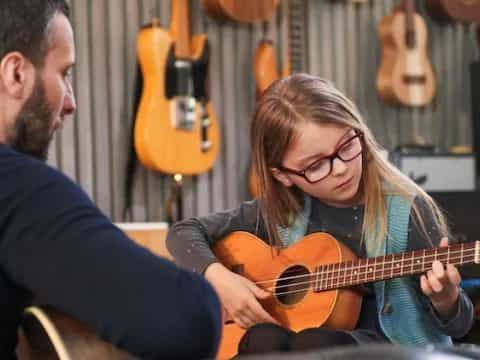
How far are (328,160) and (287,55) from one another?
81.4 inches

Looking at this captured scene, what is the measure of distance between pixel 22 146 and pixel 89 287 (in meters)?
0.26

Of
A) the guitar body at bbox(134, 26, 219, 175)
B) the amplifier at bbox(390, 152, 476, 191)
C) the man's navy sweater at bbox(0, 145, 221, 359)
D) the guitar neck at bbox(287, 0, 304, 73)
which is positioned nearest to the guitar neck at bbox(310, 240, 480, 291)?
the man's navy sweater at bbox(0, 145, 221, 359)

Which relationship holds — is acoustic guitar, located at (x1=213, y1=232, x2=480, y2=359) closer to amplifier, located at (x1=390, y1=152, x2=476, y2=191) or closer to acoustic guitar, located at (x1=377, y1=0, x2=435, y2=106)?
amplifier, located at (x1=390, y1=152, x2=476, y2=191)

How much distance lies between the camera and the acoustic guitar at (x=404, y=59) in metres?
3.75

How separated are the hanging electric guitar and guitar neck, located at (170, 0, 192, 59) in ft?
1.21

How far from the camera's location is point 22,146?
0.99 meters

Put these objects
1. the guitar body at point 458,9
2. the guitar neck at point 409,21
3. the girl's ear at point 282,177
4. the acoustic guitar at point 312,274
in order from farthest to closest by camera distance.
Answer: the guitar body at point 458,9 < the guitar neck at point 409,21 < the girl's ear at point 282,177 < the acoustic guitar at point 312,274

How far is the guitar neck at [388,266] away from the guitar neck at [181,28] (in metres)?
1.86

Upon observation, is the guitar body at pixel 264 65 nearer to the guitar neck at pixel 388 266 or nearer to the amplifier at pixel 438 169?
the amplifier at pixel 438 169

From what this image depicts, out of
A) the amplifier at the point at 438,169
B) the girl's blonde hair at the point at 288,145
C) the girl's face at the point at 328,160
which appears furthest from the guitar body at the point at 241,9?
the girl's face at the point at 328,160

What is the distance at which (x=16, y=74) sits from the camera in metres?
0.98

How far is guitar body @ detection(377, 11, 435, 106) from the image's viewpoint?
3.75 metres

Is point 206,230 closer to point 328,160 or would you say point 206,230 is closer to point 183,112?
point 328,160

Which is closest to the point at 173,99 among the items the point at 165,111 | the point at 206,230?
the point at 165,111
